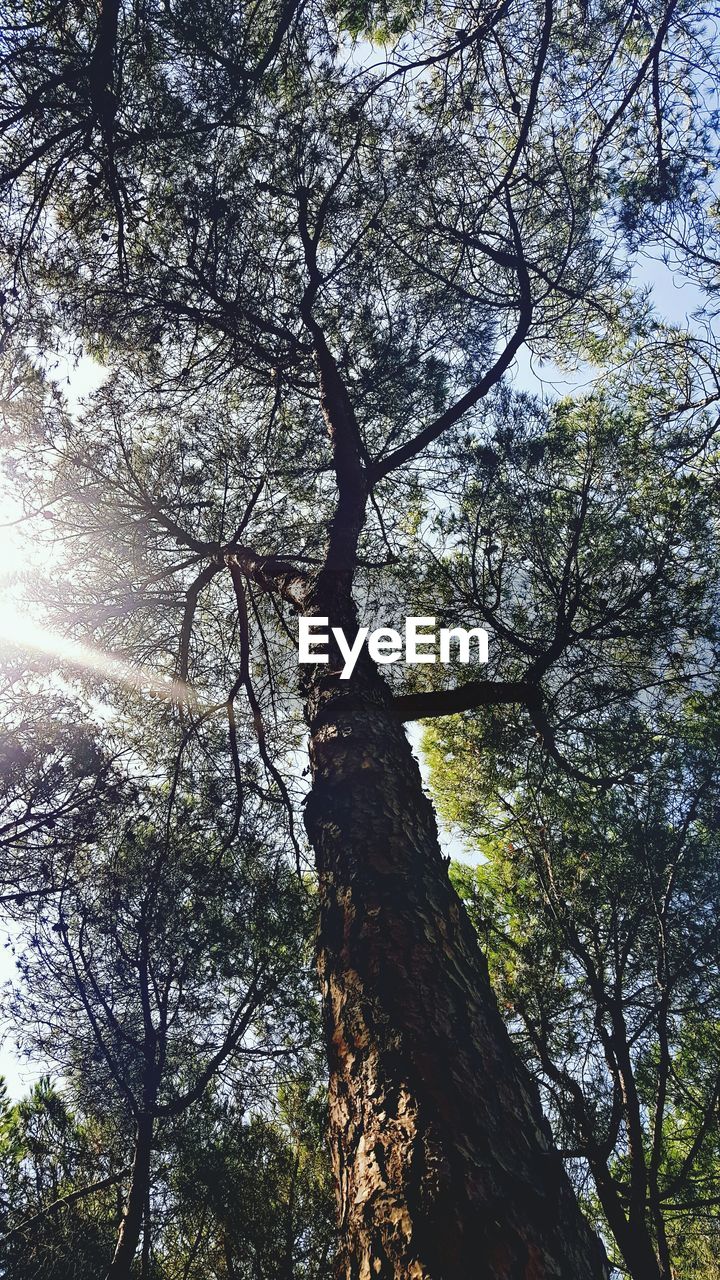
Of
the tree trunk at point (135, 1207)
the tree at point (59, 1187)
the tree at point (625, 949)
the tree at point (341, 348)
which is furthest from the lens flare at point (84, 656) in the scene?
the tree at point (59, 1187)

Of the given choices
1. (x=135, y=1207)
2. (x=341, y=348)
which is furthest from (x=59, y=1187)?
(x=341, y=348)

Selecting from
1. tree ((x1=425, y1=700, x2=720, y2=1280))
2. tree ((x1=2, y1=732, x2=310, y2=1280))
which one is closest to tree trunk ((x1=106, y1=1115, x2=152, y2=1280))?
tree ((x1=2, y1=732, x2=310, y2=1280))

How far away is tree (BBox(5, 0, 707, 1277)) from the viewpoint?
146 centimetres

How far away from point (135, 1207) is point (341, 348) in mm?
6050

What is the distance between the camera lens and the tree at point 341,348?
146 cm

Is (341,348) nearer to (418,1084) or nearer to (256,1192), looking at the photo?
(418,1084)

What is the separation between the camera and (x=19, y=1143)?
18.2 ft

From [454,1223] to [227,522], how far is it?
172 inches

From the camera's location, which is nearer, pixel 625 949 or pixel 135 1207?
pixel 625 949

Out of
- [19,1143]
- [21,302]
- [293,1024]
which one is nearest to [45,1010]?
[19,1143]

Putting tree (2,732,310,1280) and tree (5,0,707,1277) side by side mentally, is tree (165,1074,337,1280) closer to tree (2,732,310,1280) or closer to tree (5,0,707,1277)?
tree (2,732,310,1280)

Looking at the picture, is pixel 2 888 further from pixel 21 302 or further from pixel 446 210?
pixel 446 210

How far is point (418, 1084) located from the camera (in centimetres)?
141

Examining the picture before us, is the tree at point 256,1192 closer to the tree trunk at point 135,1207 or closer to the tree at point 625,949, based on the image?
the tree trunk at point 135,1207
